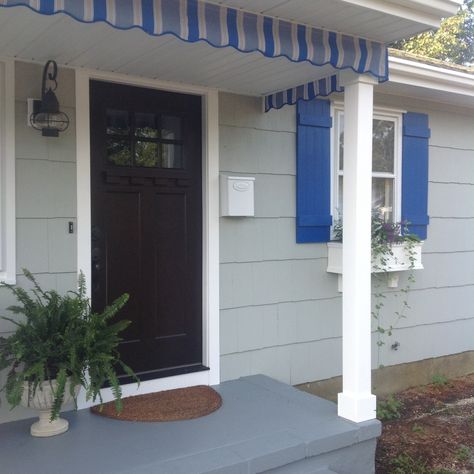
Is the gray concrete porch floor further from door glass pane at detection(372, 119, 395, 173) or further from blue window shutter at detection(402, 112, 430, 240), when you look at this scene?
door glass pane at detection(372, 119, 395, 173)

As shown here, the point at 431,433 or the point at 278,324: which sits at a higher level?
the point at 278,324

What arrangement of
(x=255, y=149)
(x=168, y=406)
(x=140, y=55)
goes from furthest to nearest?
1. (x=255, y=149)
2. (x=168, y=406)
3. (x=140, y=55)

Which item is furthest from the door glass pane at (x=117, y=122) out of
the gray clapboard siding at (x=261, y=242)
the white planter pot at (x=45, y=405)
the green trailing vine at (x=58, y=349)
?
A: the white planter pot at (x=45, y=405)

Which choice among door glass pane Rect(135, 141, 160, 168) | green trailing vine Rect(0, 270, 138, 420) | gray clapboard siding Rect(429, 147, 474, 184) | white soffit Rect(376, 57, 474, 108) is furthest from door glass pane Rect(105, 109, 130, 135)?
gray clapboard siding Rect(429, 147, 474, 184)

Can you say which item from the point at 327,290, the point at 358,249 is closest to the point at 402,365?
the point at 327,290

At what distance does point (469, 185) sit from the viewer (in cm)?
574

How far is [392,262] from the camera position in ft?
15.9

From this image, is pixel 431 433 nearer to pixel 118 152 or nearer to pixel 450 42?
pixel 118 152

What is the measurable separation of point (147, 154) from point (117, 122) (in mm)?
293

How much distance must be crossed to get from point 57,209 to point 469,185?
→ 4135 mm

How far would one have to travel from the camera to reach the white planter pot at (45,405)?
2977 mm

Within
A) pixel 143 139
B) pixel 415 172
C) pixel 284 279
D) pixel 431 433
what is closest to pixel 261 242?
pixel 284 279

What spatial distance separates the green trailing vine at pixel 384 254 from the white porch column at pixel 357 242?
→ 1.20 m

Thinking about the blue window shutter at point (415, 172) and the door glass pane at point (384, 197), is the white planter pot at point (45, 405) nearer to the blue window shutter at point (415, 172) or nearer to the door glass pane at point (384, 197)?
the door glass pane at point (384, 197)
